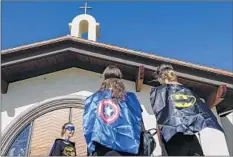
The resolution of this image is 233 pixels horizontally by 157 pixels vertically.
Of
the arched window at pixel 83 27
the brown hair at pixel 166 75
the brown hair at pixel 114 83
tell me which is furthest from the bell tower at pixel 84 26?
the brown hair at pixel 114 83

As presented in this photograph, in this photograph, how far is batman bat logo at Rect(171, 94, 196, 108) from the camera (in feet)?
13.2

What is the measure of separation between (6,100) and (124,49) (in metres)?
3.26

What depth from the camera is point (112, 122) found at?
377 centimetres

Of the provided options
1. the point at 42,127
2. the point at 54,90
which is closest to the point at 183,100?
the point at 42,127

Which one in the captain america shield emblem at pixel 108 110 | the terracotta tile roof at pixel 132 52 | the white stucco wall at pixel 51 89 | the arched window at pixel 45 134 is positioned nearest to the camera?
the captain america shield emblem at pixel 108 110

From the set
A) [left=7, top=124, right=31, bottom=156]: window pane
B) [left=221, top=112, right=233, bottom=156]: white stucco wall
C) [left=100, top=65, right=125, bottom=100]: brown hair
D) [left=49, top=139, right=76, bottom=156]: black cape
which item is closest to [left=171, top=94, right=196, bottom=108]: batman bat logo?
[left=100, top=65, right=125, bottom=100]: brown hair

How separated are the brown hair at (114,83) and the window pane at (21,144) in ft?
15.1

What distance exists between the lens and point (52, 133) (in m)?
8.12

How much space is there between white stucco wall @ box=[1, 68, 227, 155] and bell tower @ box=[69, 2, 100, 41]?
3.18m

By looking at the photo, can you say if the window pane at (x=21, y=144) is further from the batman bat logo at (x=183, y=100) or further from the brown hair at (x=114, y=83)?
the batman bat logo at (x=183, y=100)

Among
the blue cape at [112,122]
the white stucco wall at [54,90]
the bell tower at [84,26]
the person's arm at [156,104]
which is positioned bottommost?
the blue cape at [112,122]

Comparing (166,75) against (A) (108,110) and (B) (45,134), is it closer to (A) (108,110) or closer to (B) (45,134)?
(A) (108,110)

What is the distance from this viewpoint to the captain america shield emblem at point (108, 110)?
3.79 metres

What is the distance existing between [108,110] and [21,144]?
16.2ft
